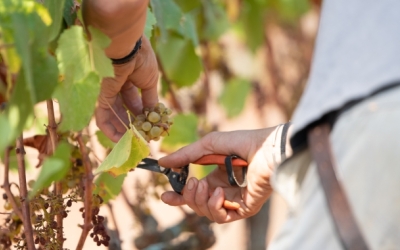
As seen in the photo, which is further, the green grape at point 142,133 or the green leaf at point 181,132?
the green leaf at point 181,132

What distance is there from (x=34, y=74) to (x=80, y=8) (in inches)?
6.9

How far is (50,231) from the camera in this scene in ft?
Answer: 3.29

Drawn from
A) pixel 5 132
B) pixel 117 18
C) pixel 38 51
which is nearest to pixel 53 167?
pixel 5 132

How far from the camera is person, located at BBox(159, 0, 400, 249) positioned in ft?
2.18

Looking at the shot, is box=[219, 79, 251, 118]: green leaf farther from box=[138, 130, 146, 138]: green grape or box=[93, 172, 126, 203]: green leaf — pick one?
box=[138, 130, 146, 138]: green grape

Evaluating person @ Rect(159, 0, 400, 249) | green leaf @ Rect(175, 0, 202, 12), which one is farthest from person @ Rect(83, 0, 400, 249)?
green leaf @ Rect(175, 0, 202, 12)

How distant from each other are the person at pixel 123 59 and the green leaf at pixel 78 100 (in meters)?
0.10

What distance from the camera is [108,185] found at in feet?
4.03

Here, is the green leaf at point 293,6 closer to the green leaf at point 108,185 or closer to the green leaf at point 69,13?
the green leaf at point 108,185

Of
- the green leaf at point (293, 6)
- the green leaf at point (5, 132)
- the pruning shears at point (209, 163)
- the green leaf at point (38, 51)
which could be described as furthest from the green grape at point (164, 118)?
the green leaf at point (293, 6)

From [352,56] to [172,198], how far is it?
0.51m

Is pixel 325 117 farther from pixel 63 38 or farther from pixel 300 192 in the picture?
pixel 63 38

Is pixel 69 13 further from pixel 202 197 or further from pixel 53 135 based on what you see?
pixel 202 197

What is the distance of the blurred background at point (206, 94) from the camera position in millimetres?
1566
